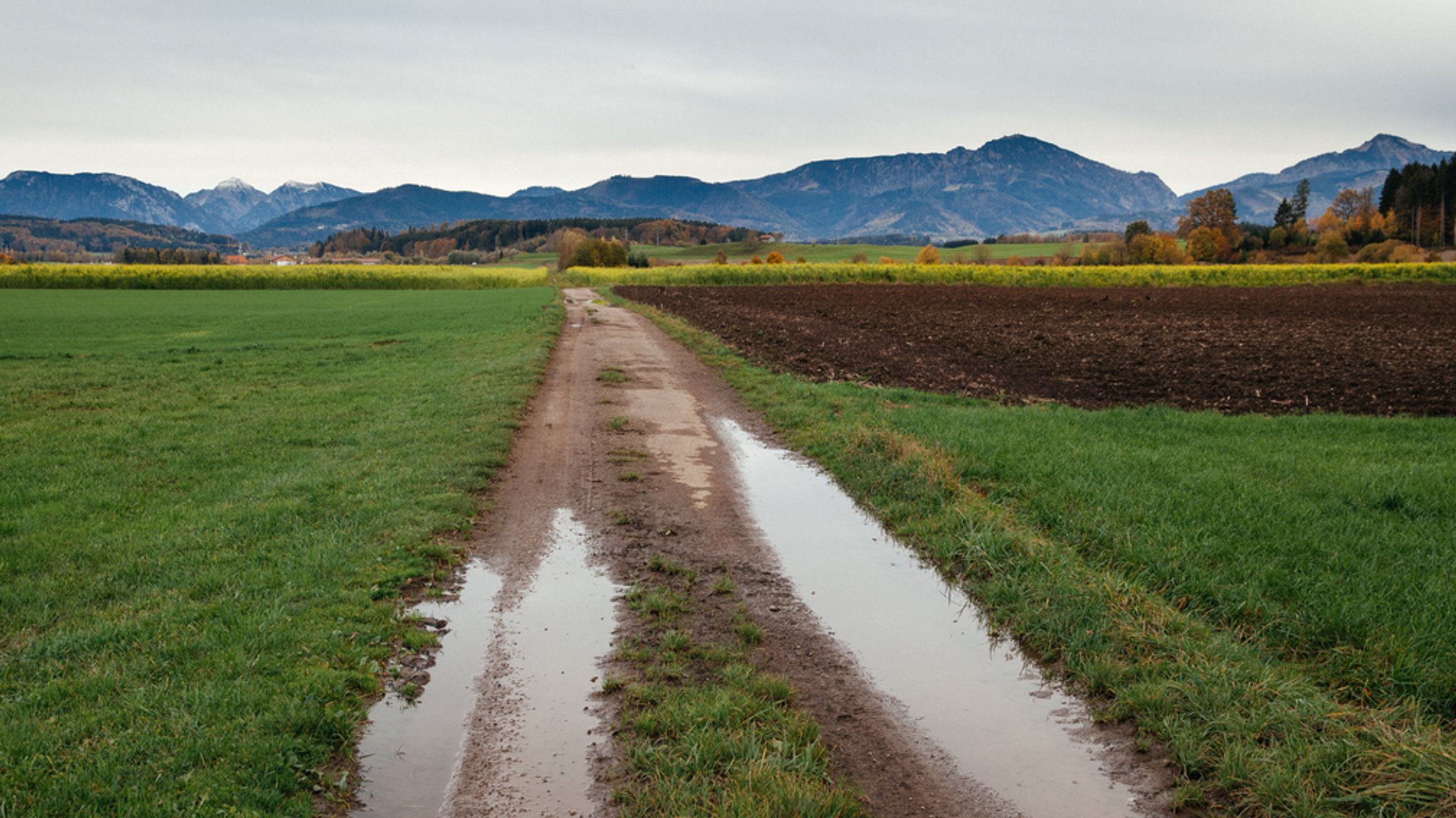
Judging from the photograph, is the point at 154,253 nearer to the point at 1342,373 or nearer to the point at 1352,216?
the point at 1342,373

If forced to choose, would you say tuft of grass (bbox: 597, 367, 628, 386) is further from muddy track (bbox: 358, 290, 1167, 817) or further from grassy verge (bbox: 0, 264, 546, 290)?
grassy verge (bbox: 0, 264, 546, 290)

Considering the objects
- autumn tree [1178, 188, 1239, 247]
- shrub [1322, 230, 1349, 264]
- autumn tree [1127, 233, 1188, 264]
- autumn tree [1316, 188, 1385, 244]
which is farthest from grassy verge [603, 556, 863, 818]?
autumn tree [1316, 188, 1385, 244]

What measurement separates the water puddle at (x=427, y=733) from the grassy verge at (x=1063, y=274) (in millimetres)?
69257

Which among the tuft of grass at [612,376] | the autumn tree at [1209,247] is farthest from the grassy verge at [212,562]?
the autumn tree at [1209,247]

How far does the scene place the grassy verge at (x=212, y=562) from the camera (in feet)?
14.7

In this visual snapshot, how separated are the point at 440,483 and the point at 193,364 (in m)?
16.8

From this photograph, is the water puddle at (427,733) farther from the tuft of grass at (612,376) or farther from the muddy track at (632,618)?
the tuft of grass at (612,376)

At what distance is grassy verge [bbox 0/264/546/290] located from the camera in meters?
70.4

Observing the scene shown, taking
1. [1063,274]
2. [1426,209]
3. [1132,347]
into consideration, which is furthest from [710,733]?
[1426,209]

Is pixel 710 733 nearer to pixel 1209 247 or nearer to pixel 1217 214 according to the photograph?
pixel 1209 247

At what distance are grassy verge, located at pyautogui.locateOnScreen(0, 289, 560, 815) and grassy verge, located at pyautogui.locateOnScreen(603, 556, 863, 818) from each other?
1.65 m

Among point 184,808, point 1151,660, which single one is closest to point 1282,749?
point 1151,660

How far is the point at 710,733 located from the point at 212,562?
5360mm

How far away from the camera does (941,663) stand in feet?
19.6
